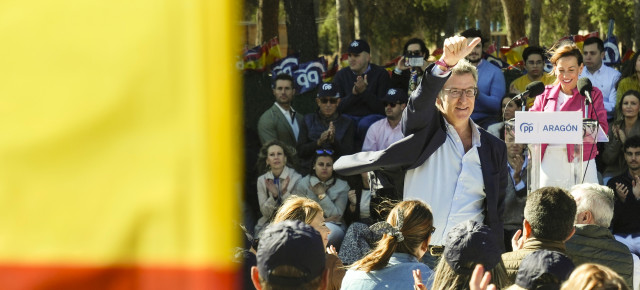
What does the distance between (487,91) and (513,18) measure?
10.1m

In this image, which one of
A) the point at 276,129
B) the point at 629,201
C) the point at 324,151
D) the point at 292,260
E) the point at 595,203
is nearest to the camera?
the point at 292,260

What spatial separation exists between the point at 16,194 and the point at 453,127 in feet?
12.2

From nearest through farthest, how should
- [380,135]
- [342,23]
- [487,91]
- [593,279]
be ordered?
[593,279]
[380,135]
[487,91]
[342,23]

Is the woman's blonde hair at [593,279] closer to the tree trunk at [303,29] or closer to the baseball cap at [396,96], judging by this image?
the baseball cap at [396,96]

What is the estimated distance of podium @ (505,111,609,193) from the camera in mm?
6391

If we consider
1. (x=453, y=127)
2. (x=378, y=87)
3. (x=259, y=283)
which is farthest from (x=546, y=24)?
(x=259, y=283)

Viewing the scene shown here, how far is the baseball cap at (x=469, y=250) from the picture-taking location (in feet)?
12.2

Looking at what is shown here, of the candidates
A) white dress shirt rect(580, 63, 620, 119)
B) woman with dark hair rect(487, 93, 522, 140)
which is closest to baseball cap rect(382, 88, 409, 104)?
woman with dark hair rect(487, 93, 522, 140)

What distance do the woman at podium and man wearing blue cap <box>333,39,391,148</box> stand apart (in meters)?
2.49

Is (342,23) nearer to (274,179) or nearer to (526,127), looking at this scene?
(274,179)

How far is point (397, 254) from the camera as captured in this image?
14.1 feet

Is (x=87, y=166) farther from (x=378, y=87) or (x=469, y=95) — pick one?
(x=378, y=87)

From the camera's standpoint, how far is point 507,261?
4332 mm

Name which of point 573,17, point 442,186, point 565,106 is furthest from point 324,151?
point 573,17
